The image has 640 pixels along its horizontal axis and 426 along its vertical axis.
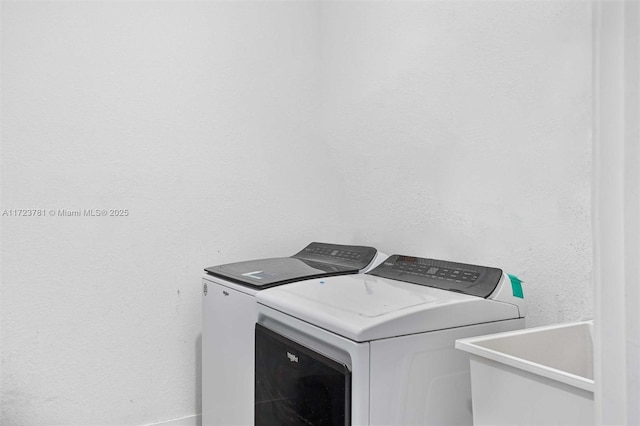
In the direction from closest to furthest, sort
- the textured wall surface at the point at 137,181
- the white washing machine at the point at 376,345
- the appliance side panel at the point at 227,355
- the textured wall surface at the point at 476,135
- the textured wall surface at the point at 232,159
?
1. the white washing machine at the point at 376,345
2. the textured wall surface at the point at 476,135
3. the textured wall surface at the point at 232,159
4. the appliance side panel at the point at 227,355
5. the textured wall surface at the point at 137,181

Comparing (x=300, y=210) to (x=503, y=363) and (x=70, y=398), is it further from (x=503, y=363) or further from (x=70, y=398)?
(x=503, y=363)

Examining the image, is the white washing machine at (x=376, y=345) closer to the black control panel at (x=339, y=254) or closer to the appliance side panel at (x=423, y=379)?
the appliance side panel at (x=423, y=379)

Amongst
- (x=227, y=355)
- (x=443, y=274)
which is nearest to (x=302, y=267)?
(x=227, y=355)

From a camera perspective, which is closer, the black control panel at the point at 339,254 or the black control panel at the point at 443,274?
the black control panel at the point at 443,274

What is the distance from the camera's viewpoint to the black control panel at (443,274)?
1382mm

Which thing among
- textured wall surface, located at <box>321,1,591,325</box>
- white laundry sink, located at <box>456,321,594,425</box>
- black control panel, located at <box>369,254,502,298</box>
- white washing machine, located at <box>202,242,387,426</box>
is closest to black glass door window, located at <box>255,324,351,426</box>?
white washing machine, located at <box>202,242,387,426</box>

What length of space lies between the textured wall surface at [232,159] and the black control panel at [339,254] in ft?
0.46

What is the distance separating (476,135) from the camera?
63.5 inches

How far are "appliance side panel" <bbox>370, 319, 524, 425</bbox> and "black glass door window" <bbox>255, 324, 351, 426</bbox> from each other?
0.08m

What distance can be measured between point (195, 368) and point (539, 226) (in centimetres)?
152

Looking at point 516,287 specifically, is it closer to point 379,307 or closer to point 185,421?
point 379,307

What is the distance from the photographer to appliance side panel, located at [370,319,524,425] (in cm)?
113

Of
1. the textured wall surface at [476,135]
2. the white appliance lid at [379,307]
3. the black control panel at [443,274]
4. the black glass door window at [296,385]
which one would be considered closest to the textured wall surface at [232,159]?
the textured wall surface at [476,135]

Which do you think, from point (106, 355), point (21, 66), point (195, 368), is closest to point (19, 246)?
point (106, 355)
